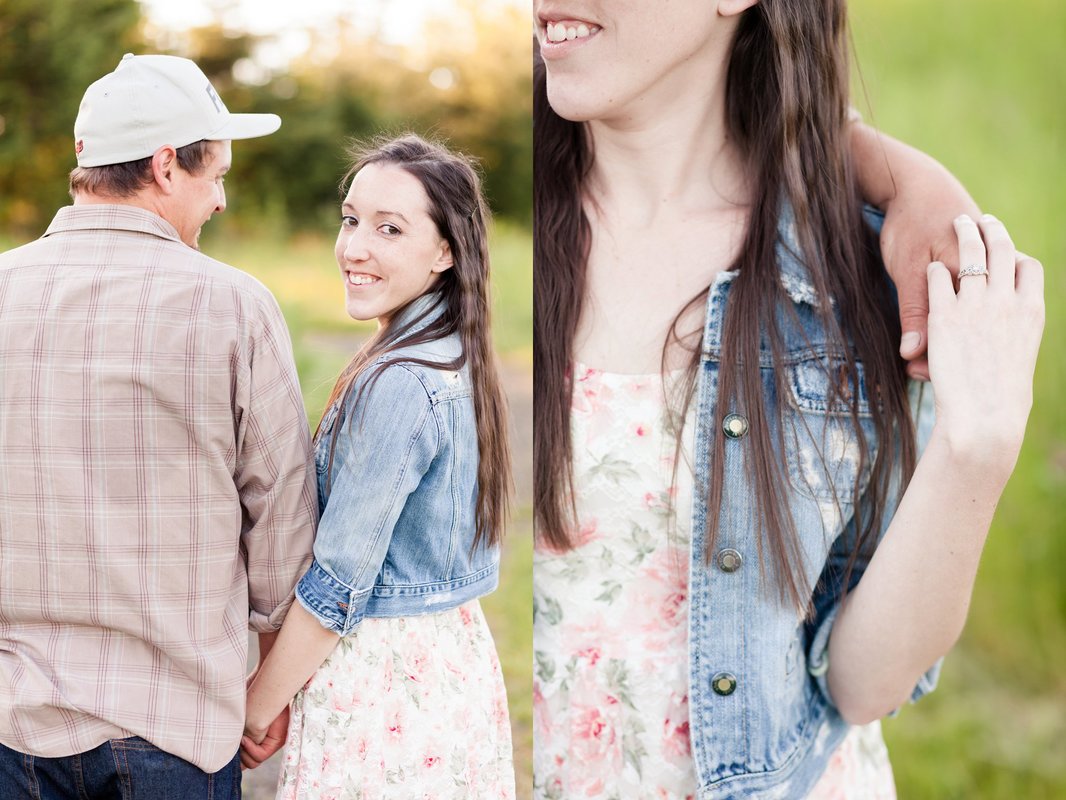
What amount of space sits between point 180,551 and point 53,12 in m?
0.78

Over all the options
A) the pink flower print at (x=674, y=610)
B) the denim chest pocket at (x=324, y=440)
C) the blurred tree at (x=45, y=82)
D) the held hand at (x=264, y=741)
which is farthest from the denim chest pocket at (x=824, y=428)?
the blurred tree at (x=45, y=82)

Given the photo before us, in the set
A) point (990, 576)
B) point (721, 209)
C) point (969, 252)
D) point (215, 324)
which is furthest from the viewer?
point (990, 576)

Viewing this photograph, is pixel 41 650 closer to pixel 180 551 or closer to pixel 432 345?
pixel 180 551

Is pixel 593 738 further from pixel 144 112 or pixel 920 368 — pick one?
pixel 144 112

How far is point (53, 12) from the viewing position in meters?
1.52

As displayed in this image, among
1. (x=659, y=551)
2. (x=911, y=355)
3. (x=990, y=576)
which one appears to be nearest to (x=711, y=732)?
(x=659, y=551)

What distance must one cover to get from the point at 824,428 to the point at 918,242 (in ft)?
0.94

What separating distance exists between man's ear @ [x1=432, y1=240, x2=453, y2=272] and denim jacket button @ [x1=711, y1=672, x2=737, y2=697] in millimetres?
680

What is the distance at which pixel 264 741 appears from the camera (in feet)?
4.68

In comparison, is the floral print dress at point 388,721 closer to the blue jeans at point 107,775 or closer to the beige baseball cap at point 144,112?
the blue jeans at point 107,775

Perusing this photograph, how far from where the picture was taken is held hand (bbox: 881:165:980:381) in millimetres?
1476

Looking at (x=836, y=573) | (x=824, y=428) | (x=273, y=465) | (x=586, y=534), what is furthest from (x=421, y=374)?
(x=836, y=573)

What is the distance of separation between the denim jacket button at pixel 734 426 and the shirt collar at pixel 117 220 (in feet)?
2.49

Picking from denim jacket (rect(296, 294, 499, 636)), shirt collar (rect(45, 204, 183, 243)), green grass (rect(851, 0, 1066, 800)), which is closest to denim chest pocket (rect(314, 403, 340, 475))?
denim jacket (rect(296, 294, 499, 636))
